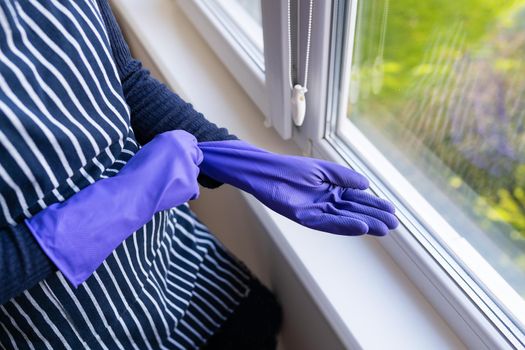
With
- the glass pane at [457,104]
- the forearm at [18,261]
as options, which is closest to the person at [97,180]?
the forearm at [18,261]

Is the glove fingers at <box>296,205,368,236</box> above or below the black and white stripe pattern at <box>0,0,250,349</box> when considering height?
below

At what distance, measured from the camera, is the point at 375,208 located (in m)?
0.55

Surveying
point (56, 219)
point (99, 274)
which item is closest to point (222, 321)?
point (99, 274)

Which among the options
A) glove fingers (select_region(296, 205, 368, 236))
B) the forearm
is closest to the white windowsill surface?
glove fingers (select_region(296, 205, 368, 236))

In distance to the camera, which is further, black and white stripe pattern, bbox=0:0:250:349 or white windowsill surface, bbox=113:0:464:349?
white windowsill surface, bbox=113:0:464:349

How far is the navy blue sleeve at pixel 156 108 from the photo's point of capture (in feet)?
1.99

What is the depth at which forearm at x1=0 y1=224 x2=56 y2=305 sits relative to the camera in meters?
0.47

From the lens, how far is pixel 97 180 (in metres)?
0.56

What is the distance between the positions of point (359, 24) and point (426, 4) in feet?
0.36

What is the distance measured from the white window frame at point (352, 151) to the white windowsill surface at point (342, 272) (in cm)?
2

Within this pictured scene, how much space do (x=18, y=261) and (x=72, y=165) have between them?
4.3 inches

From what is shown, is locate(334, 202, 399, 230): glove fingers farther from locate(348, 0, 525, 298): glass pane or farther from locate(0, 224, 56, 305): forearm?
locate(0, 224, 56, 305): forearm

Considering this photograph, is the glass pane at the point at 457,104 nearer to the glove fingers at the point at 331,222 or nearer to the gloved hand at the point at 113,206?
the glove fingers at the point at 331,222

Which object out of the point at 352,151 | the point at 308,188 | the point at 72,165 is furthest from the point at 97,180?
the point at 352,151
